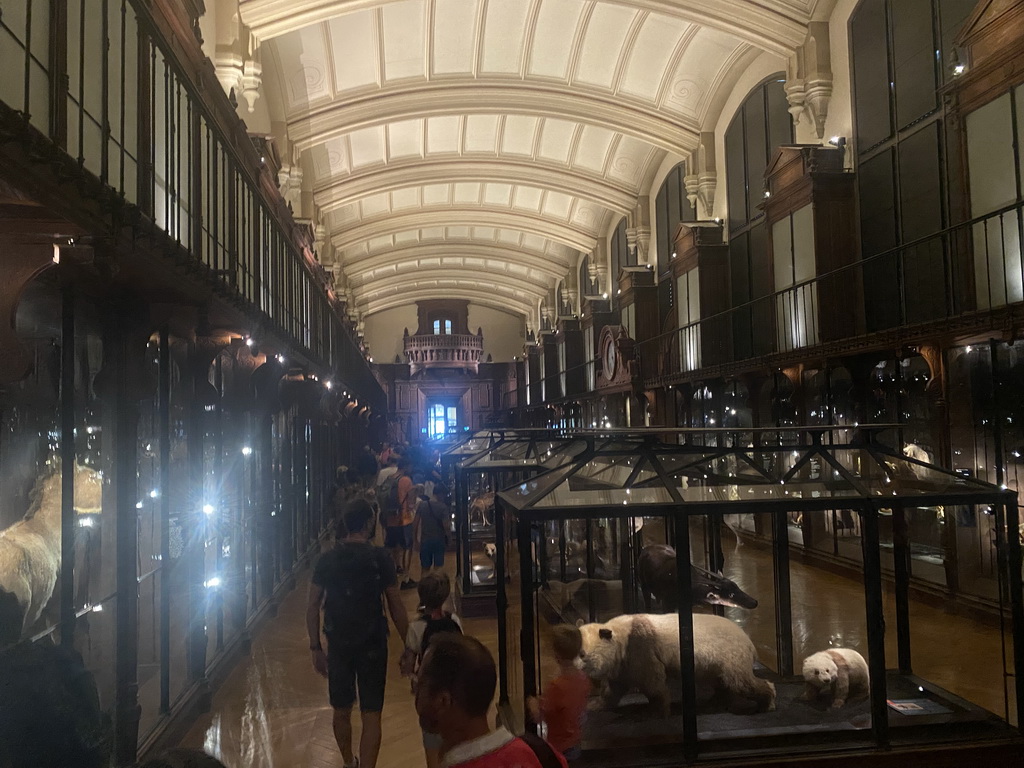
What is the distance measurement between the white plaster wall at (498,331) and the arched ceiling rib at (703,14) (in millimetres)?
27045

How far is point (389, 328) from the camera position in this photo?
127 ft

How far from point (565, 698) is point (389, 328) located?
3659cm

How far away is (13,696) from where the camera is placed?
1.91m

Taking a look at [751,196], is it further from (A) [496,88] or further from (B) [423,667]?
(B) [423,667]

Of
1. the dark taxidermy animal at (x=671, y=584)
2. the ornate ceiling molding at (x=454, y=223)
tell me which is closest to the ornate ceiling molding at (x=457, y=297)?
the ornate ceiling molding at (x=454, y=223)

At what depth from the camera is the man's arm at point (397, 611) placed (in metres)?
3.64

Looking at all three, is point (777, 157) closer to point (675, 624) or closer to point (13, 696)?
point (675, 624)

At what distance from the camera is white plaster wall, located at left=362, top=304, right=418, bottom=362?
3856 cm

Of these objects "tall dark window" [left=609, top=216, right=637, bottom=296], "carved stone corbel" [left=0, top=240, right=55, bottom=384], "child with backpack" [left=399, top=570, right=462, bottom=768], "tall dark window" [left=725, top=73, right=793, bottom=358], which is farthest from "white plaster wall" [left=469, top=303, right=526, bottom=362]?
"carved stone corbel" [left=0, top=240, right=55, bottom=384]

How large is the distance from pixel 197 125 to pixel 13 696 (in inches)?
146

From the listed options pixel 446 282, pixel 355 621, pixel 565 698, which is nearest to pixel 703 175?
pixel 355 621

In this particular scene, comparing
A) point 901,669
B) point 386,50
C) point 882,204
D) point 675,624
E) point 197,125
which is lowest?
point 901,669

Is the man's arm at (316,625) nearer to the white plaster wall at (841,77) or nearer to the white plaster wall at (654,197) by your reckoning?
the white plaster wall at (841,77)

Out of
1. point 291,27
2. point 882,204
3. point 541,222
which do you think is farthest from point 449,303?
point 882,204
